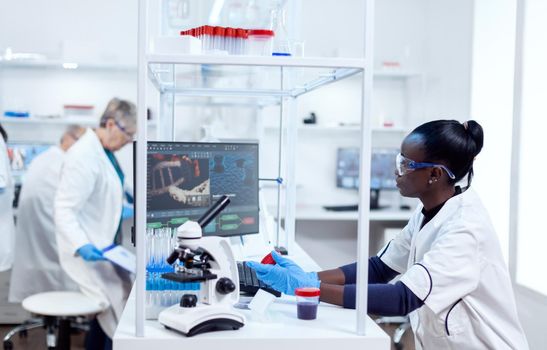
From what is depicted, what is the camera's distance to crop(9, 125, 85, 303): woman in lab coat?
3898mm

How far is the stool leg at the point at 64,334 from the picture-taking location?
341 centimetres

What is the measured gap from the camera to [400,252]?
2.21m

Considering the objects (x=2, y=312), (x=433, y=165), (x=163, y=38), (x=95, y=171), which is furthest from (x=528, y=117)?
(x=2, y=312)

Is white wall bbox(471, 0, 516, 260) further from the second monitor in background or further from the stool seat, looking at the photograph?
the stool seat

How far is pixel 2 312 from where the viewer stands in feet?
14.0

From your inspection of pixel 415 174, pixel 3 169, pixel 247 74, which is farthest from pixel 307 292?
pixel 3 169

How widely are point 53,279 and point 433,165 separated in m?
2.71

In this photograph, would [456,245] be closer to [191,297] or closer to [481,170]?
[191,297]

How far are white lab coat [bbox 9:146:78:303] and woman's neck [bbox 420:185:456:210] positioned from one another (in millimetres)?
2543

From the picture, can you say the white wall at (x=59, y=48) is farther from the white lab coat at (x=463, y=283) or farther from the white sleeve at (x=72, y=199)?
the white lab coat at (x=463, y=283)

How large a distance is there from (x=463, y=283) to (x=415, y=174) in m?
0.37

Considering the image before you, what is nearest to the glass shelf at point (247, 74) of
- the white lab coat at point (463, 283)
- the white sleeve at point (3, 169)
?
the white lab coat at point (463, 283)

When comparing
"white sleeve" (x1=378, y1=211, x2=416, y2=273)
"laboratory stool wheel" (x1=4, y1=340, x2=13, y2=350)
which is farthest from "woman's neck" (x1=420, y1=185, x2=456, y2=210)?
"laboratory stool wheel" (x1=4, y1=340, x2=13, y2=350)

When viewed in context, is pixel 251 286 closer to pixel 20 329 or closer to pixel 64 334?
pixel 64 334
